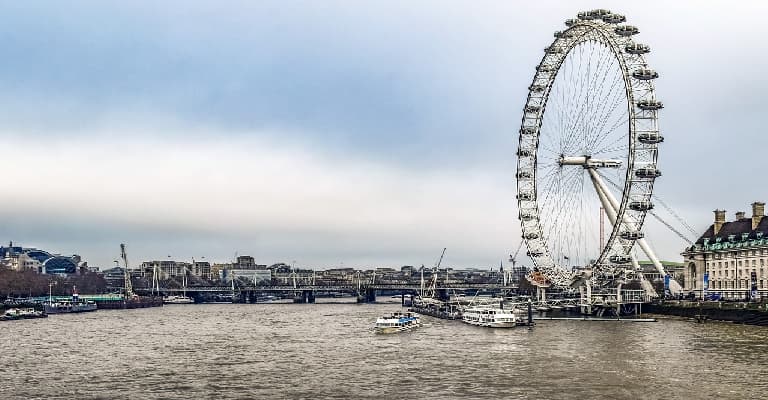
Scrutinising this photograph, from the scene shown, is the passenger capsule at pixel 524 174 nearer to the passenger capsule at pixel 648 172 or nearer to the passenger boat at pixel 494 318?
the passenger capsule at pixel 648 172

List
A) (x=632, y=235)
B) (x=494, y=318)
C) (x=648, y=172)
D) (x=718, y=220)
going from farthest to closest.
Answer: (x=718, y=220), (x=632, y=235), (x=648, y=172), (x=494, y=318)

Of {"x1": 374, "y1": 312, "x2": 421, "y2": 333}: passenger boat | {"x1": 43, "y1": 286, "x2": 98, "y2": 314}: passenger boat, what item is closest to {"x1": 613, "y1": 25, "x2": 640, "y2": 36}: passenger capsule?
{"x1": 374, "y1": 312, "x2": 421, "y2": 333}: passenger boat

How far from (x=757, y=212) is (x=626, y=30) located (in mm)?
34282

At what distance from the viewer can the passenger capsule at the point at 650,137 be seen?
93125 mm

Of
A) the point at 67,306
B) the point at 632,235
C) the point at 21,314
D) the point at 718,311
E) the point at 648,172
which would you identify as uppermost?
the point at 648,172

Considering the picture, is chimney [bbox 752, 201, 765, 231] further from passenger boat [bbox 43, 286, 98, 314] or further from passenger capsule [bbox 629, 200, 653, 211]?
passenger boat [bbox 43, 286, 98, 314]

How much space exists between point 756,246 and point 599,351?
166 ft

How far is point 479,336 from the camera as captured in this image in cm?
8262

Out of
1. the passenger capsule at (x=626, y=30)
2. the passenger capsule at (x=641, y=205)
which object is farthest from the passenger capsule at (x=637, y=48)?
the passenger capsule at (x=641, y=205)

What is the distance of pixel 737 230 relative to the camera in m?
114

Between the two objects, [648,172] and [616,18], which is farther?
[648,172]

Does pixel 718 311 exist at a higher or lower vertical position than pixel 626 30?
lower

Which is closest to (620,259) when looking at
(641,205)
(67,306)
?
(641,205)

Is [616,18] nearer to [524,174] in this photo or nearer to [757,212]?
[524,174]
